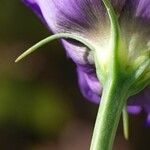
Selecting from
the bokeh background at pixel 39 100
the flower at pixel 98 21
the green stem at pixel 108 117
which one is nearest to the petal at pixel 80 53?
the flower at pixel 98 21

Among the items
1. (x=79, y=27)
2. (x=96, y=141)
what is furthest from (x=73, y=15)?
(x=96, y=141)

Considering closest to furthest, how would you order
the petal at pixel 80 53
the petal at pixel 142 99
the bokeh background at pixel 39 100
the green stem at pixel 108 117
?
the green stem at pixel 108 117
the petal at pixel 80 53
the petal at pixel 142 99
the bokeh background at pixel 39 100

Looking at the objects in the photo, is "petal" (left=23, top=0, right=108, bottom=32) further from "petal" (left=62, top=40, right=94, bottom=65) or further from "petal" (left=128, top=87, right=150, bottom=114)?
"petal" (left=128, top=87, right=150, bottom=114)

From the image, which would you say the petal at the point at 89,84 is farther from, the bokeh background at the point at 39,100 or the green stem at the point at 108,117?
the bokeh background at the point at 39,100

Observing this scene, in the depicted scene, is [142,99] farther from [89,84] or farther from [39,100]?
[39,100]

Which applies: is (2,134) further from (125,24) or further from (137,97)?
(125,24)

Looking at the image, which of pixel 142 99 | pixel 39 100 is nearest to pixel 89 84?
pixel 142 99
